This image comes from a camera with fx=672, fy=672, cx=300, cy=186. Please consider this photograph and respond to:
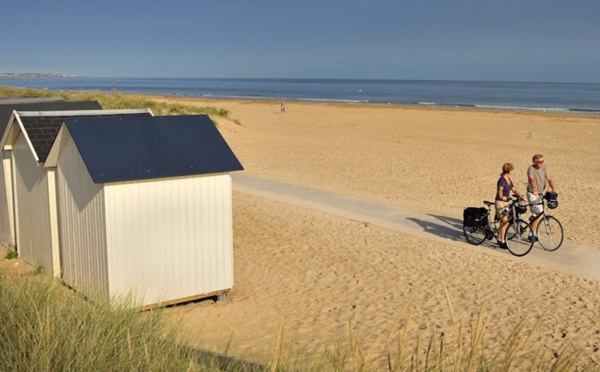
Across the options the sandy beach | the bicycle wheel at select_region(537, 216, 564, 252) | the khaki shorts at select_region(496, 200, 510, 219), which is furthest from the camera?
the khaki shorts at select_region(496, 200, 510, 219)

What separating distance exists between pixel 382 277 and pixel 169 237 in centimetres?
310

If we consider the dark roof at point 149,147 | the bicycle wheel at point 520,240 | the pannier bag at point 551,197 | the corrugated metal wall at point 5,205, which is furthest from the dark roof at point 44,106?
the pannier bag at point 551,197

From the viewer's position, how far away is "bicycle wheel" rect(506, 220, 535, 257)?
10414mm

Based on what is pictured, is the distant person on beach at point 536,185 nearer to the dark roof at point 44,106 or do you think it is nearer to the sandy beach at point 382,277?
the sandy beach at point 382,277

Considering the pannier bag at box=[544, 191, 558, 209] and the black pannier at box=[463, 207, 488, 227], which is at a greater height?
the pannier bag at box=[544, 191, 558, 209]

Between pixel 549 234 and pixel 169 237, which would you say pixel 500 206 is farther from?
pixel 169 237

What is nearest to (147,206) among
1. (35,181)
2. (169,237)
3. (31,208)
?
(169,237)

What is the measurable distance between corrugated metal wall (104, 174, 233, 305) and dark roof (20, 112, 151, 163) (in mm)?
2083

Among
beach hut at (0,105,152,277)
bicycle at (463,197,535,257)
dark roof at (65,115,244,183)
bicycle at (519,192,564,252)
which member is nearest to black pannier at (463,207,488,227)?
bicycle at (463,197,535,257)

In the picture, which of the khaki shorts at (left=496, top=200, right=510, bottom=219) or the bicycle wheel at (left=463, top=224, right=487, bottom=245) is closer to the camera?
the khaki shorts at (left=496, top=200, right=510, bottom=219)

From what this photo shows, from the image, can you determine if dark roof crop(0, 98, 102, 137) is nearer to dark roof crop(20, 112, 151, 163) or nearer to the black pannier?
dark roof crop(20, 112, 151, 163)

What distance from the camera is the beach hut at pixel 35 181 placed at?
9.02 meters

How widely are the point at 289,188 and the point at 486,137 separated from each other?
61.3 feet

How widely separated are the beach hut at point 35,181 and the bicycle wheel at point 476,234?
5.57 metres
